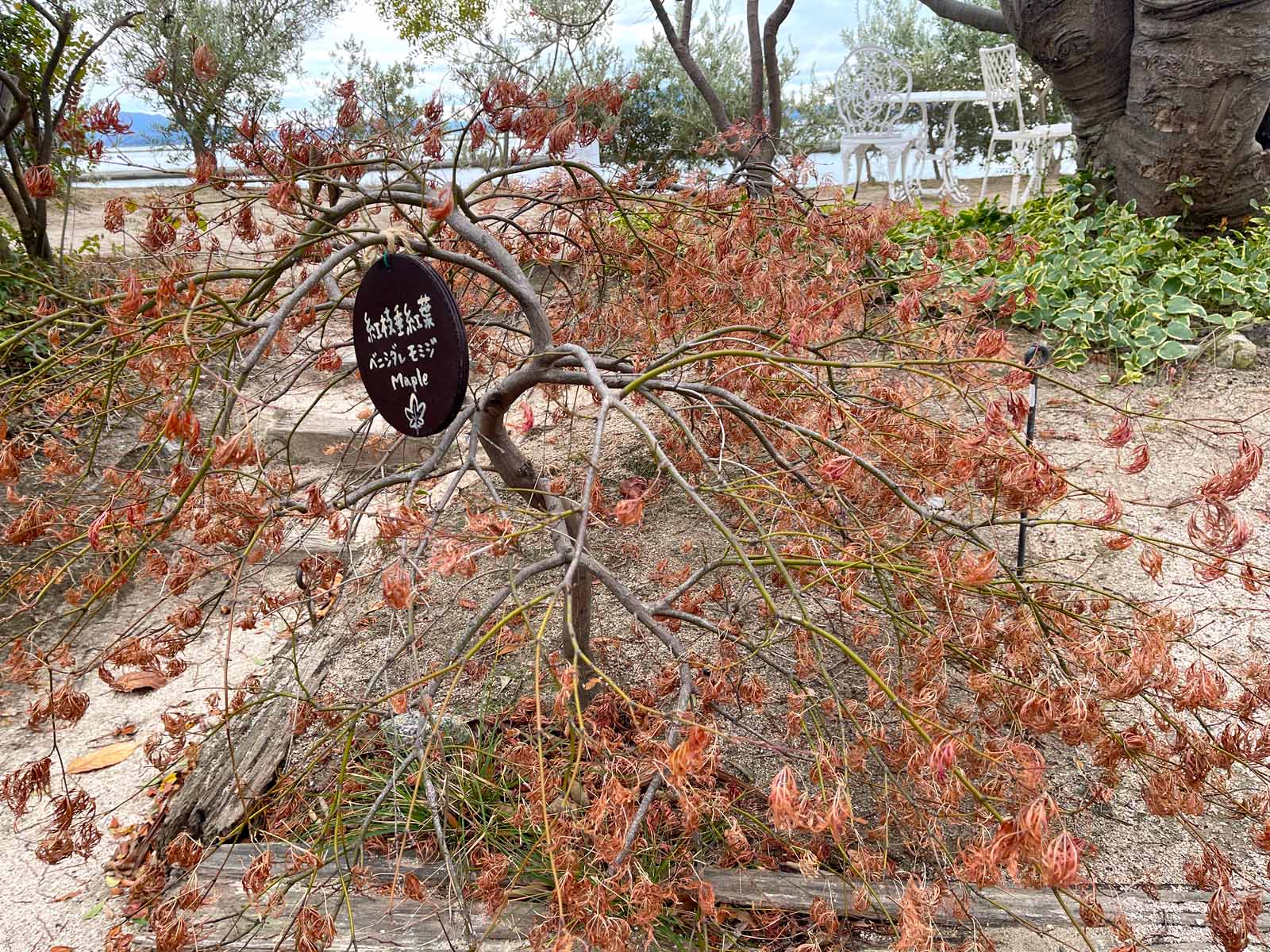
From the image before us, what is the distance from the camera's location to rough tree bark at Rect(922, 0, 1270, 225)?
12.9 feet

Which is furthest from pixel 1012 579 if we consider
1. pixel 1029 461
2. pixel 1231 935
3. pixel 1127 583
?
pixel 1127 583

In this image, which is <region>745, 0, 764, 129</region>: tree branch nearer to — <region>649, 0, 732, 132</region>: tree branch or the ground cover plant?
<region>649, 0, 732, 132</region>: tree branch

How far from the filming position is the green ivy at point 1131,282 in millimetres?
3797

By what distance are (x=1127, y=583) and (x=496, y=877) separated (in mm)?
2333

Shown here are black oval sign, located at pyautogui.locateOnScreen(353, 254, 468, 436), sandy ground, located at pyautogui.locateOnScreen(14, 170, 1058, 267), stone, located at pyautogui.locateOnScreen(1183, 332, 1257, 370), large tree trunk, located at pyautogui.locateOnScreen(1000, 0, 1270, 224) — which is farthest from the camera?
sandy ground, located at pyautogui.locateOnScreen(14, 170, 1058, 267)

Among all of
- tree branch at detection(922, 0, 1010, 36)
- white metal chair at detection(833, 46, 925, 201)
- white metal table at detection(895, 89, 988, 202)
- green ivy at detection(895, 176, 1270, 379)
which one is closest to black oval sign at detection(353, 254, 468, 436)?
green ivy at detection(895, 176, 1270, 379)

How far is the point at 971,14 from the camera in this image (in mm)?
4988

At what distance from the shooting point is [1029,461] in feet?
4.40

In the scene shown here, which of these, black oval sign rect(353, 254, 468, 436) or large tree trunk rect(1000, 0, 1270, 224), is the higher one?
large tree trunk rect(1000, 0, 1270, 224)

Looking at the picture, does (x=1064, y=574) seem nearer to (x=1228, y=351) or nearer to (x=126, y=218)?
(x=1228, y=351)

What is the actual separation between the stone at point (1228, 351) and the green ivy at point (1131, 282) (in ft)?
0.19

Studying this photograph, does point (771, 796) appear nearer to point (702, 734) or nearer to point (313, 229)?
point (702, 734)

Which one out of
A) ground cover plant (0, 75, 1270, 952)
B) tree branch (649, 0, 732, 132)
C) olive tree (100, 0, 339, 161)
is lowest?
ground cover plant (0, 75, 1270, 952)

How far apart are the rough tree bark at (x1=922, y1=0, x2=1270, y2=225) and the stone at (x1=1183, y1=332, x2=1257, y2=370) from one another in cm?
92
